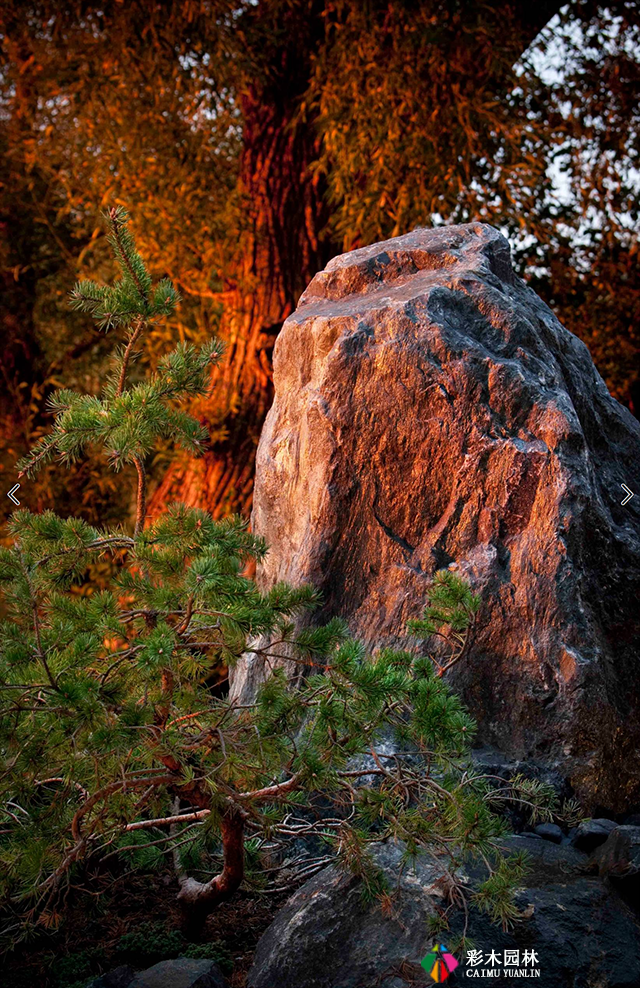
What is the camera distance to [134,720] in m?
2.08

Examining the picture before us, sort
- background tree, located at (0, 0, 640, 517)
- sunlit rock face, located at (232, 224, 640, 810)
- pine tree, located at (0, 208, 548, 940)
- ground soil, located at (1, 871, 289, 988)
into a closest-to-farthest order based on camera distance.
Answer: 1. pine tree, located at (0, 208, 548, 940)
2. ground soil, located at (1, 871, 289, 988)
3. sunlit rock face, located at (232, 224, 640, 810)
4. background tree, located at (0, 0, 640, 517)

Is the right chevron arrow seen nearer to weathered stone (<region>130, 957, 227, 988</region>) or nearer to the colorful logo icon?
the colorful logo icon

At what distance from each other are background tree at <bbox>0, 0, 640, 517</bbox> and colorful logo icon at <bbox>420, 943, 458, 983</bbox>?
345 cm

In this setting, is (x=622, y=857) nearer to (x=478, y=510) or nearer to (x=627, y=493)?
(x=478, y=510)

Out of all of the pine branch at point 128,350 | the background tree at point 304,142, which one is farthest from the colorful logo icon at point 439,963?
the background tree at point 304,142

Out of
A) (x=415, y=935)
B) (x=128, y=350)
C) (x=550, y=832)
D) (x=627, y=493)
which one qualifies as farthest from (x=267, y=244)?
(x=415, y=935)

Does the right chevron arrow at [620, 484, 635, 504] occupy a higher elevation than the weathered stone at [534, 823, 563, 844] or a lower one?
higher

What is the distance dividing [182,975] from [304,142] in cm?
469

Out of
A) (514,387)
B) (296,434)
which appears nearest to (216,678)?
(296,434)

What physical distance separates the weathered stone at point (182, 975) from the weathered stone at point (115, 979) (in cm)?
4

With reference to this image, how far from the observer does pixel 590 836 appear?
8.70ft

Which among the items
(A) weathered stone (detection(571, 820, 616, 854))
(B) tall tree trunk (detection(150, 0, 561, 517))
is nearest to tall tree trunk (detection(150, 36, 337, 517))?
(B) tall tree trunk (detection(150, 0, 561, 517))

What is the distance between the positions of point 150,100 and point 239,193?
0.90 meters

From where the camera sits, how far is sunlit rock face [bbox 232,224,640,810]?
9.54 feet
